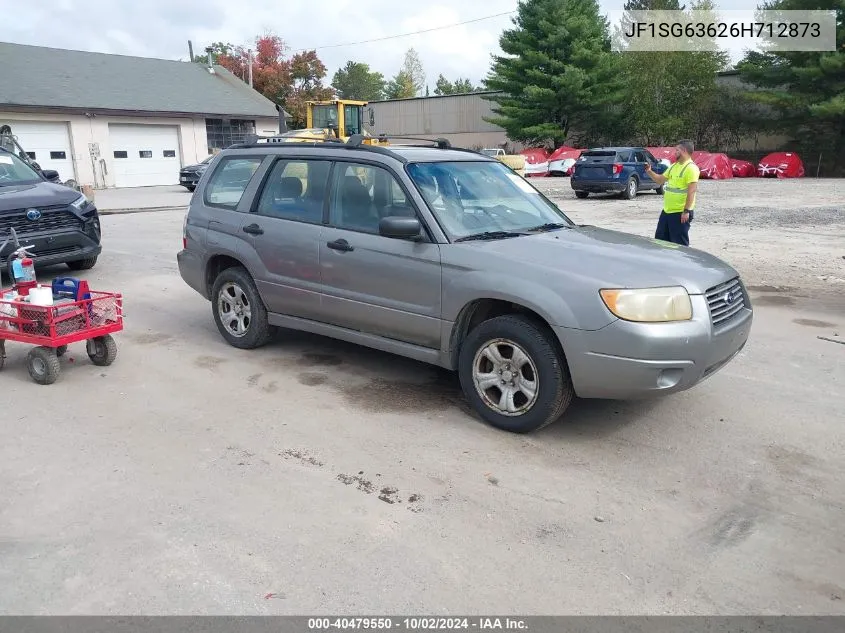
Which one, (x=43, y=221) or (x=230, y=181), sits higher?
(x=230, y=181)

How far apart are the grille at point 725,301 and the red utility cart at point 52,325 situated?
4.55 m

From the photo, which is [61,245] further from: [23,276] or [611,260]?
[611,260]

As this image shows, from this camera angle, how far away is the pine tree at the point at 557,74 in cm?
3853

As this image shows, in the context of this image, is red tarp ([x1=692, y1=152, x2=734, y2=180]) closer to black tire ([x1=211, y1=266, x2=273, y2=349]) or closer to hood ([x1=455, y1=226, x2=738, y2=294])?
hood ([x1=455, y1=226, x2=738, y2=294])

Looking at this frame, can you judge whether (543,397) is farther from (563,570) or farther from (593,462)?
(563,570)

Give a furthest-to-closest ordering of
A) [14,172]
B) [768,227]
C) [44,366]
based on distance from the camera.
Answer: [768,227], [14,172], [44,366]

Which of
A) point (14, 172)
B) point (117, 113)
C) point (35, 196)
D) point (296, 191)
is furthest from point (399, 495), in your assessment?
point (117, 113)

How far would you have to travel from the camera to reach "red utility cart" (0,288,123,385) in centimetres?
549

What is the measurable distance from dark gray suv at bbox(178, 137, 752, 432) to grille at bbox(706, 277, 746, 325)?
0.02 m

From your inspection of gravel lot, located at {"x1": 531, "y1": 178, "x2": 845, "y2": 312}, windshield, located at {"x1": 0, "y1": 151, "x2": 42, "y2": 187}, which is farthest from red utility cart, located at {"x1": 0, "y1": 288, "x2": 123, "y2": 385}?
gravel lot, located at {"x1": 531, "y1": 178, "x2": 845, "y2": 312}

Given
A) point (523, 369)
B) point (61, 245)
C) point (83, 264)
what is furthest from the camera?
point (83, 264)

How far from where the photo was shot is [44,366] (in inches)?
218

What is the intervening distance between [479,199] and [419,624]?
3.32m

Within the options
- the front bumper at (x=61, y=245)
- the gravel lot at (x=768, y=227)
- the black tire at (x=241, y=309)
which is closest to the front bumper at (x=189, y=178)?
the gravel lot at (x=768, y=227)
